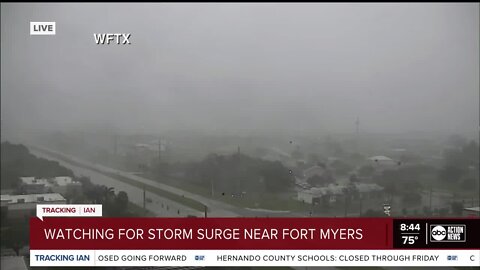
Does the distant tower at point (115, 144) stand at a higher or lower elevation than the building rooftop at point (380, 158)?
higher

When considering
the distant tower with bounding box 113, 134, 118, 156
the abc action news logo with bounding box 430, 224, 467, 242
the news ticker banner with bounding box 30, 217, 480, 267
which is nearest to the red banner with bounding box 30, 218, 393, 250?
the news ticker banner with bounding box 30, 217, 480, 267

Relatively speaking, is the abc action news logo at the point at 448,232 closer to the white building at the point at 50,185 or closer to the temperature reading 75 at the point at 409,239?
the temperature reading 75 at the point at 409,239

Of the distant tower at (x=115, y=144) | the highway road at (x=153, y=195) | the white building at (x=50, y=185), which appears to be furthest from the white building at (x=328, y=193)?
the white building at (x=50, y=185)

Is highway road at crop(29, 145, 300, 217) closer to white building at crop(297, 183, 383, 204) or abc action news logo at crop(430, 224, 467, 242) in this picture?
white building at crop(297, 183, 383, 204)

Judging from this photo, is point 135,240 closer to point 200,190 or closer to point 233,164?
point 200,190

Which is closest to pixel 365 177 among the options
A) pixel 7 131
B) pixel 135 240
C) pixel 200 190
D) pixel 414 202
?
pixel 414 202

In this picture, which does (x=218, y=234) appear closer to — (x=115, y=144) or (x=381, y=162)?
(x=115, y=144)
